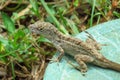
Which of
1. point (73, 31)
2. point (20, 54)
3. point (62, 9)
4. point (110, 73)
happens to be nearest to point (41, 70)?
point (20, 54)

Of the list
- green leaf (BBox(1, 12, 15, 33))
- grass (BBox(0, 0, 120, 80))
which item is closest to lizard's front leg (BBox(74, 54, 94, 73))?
grass (BBox(0, 0, 120, 80))

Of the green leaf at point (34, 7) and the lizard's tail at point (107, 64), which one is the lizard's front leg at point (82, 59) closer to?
the lizard's tail at point (107, 64)

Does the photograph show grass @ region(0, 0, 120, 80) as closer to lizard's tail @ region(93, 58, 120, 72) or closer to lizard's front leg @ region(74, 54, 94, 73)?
lizard's front leg @ region(74, 54, 94, 73)

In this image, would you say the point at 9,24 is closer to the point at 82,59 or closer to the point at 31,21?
the point at 31,21

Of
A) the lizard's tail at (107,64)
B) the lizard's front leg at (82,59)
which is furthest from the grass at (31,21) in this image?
the lizard's tail at (107,64)

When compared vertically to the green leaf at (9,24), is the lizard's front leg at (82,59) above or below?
below

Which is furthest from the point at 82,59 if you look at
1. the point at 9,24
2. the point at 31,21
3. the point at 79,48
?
the point at 31,21
